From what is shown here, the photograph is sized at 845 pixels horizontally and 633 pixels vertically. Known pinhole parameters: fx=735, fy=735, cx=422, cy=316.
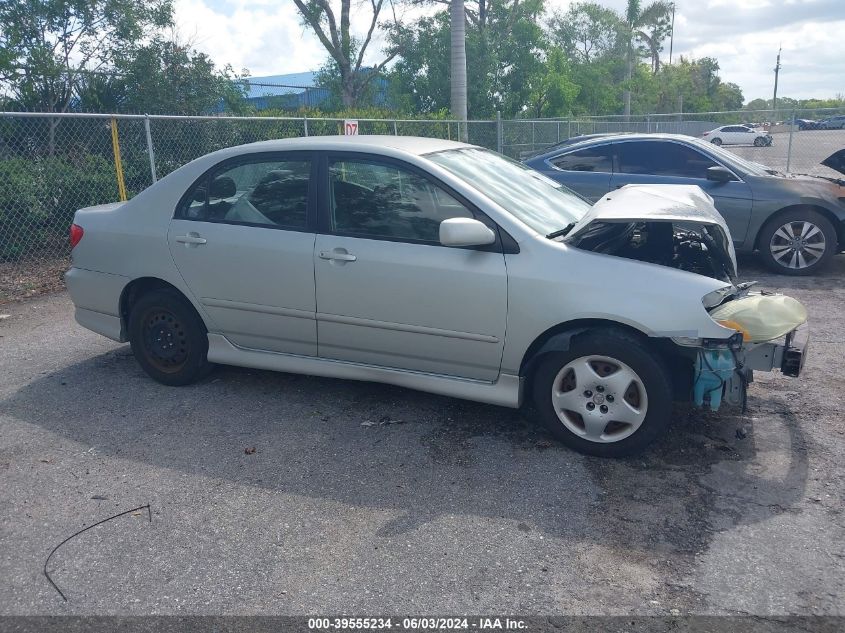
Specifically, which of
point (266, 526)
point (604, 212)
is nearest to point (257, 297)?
point (266, 526)

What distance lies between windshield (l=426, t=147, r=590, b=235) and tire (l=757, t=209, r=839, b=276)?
163 inches

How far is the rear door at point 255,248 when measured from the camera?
4652 millimetres

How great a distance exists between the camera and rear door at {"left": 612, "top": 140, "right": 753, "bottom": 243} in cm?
846

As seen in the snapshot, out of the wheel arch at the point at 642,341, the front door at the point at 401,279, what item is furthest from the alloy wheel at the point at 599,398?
the front door at the point at 401,279

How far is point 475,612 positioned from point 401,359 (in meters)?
1.89

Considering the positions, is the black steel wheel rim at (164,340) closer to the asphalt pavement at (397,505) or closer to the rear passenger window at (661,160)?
the asphalt pavement at (397,505)

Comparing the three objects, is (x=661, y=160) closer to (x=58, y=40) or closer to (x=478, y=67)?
(x=58, y=40)

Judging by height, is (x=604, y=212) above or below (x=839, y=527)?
above

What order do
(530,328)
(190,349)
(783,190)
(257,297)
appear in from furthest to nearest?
(783,190) < (190,349) < (257,297) < (530,328)

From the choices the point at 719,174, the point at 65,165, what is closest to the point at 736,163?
the point at 719,174

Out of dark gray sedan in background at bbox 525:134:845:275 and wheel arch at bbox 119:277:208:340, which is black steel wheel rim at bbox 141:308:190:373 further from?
dark gray sedan in background at bbox 525:134:845:275

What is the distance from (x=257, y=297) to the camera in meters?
4.77

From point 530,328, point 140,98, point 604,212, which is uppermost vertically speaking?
point 140,98

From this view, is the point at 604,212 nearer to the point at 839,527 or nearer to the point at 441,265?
the point at 441,265
